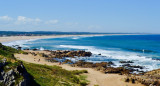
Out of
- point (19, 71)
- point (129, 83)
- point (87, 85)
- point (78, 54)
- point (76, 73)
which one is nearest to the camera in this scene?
point (19, 71)

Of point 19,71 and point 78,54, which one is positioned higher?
point 19,71

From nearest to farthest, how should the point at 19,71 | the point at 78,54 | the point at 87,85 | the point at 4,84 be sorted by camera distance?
the point at 4,84
the point at 19,71
the point at 87,85
the point at 78,54

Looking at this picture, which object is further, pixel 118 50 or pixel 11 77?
pixel 118 50

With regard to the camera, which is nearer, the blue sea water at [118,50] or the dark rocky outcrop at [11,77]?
the dark rocky outcrop at [11,77]

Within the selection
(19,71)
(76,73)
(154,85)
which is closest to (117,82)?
(154,85)

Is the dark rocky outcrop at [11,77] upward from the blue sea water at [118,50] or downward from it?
upward

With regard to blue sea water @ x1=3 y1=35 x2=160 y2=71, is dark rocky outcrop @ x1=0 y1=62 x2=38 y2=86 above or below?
above

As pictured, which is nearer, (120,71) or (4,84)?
(4,84)

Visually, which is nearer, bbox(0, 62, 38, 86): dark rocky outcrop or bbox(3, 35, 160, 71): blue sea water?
bbox(0, 62, 38, 86): dark rocky outcrop

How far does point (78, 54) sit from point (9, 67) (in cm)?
3875

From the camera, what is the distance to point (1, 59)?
1376 cm

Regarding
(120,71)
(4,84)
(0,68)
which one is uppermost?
(0,68)

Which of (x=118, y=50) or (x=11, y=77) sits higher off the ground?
(x=11, y=77)

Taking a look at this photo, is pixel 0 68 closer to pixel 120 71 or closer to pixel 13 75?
pixel 13 75
